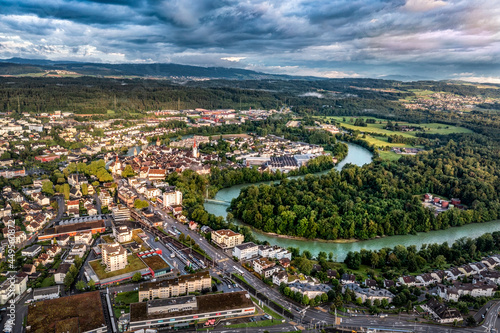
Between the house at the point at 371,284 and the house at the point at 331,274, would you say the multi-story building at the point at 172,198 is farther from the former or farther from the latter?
the house at the point at 371,284

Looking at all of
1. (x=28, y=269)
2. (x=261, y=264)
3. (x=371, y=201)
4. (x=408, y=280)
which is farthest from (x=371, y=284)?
(x=28, y=269)

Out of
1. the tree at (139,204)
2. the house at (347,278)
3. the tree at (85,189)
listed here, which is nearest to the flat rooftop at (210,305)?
the house at (347,278)

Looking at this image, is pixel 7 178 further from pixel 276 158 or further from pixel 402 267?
pixel 402 267

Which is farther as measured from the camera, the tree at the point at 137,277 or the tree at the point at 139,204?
the tree at the point at 139,204

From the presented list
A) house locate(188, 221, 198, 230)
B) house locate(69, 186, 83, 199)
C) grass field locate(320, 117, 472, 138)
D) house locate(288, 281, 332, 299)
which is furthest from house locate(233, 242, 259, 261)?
grass field locate(320, 117, 472, 138)

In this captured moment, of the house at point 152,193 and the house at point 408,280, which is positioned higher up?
the house at point 152,193

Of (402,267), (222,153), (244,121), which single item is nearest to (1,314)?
(402,267)

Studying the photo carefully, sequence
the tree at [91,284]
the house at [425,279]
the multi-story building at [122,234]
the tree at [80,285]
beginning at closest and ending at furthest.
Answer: the tree at [80,285] < the tree at [91,284] < the house at [425,279] < the multi-story building at [122,234]
